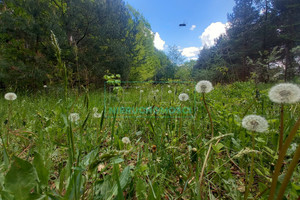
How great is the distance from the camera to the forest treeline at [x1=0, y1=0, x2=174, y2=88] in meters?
5.06

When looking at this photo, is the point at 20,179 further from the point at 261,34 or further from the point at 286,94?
the point at 261,34

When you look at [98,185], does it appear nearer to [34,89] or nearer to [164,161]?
[164,161]

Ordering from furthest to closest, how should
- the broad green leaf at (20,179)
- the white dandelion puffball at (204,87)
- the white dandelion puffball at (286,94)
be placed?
the white dandelion puffball at (204,87) < the white dandelion puffball at (286,94) < the broad green leaf at (20,179)

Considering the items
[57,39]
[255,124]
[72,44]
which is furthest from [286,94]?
[72,44]

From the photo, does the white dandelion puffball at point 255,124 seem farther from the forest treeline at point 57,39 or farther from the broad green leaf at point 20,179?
the forest treeline at point 57,39

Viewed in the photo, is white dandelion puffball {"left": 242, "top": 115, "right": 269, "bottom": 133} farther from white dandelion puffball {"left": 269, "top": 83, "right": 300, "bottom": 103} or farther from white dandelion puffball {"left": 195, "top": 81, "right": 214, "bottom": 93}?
white dandelion puffball {"left": 195, "top": 81, "right": 214, "bottom": 93}

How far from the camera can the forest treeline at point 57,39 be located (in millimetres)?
5059

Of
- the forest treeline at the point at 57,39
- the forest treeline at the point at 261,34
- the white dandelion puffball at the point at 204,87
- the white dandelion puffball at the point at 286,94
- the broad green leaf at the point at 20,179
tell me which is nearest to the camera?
the broad green leaf at the point at 20,179

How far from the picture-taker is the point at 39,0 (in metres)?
5.52

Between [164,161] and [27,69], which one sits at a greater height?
[27,69]

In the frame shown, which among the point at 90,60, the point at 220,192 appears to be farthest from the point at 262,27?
the point at 220,192

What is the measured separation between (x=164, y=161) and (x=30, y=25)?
7.00 meters

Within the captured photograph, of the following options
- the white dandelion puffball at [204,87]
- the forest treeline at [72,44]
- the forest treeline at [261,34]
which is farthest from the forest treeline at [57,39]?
the forest treeline at [261,34]

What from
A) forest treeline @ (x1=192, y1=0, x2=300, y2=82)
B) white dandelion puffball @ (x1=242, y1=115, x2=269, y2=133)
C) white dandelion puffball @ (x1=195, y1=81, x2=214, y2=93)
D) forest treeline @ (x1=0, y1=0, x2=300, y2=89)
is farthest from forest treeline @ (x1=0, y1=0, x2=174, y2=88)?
forest treeline @ (x1=192, y1=0, x2=300, y2=82)
